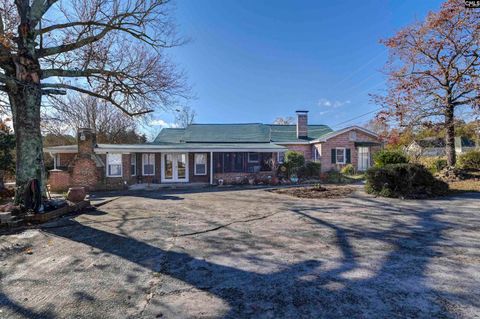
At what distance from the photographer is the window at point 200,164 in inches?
699

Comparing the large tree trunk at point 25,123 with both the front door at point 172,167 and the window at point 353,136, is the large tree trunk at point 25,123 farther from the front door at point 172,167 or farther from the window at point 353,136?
the window at point 353,136

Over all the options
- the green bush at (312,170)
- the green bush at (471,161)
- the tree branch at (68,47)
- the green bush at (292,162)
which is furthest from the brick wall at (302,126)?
the tree branch at (68,47)

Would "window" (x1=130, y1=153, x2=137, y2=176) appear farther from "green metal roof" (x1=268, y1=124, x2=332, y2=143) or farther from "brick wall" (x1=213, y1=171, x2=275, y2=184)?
"green metal roof" (x1=268, y1=124, x2=332, y2=143)

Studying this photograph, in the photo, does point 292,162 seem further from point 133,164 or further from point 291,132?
point 133,164

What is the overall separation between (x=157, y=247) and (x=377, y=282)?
3.50m

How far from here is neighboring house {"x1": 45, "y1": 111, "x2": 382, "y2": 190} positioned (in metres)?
14.5

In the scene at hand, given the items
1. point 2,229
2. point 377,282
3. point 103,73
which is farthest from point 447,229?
point 103,73

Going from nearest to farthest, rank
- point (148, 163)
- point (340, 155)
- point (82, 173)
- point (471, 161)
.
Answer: point (471, 161) < point (82, 173) < point (148, 163) < point (340, 155)

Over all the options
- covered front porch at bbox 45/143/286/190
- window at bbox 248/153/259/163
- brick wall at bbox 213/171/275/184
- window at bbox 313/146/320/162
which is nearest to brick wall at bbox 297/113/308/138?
window at bbox 313/146/320/162

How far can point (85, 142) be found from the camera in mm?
14266

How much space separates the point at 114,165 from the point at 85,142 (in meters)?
2.13

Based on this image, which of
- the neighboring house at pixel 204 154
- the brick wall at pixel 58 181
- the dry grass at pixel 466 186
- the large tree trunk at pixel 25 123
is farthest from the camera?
the neighboring house at pixel 204 154

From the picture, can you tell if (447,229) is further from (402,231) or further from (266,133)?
(266,133)

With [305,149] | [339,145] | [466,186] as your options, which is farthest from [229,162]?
[466,186]
